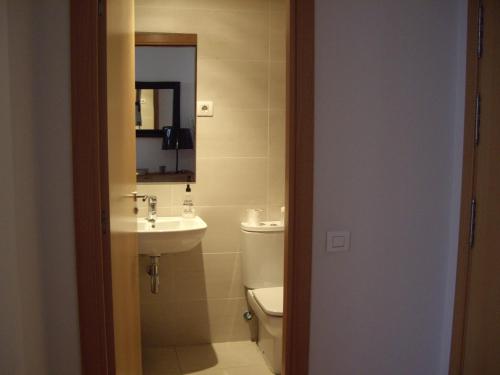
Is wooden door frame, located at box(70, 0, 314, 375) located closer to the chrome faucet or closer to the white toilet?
the white toilet

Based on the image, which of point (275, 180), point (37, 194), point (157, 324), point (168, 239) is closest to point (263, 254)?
point (275, 180)

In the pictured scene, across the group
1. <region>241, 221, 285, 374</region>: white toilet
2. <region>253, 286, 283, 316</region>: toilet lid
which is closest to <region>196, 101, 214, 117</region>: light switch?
<region>241, 221, 285, 374</region>: white toilet

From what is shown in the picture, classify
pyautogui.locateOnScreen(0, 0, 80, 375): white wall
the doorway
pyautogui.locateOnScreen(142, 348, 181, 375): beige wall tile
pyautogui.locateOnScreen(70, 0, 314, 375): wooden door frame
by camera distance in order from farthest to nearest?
1. pyautogui.locateOnScreen(142, 348, 181, 375): beige wall tile
2. the doorway
3. pyautogui.locateOnScreen(70, 0, 314, 375): wooden door frame
4. pyautogui.locateOnScreen(0, 0, 80, 375): white wall

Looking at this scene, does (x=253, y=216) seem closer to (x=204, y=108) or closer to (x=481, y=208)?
(x=204, y=108)

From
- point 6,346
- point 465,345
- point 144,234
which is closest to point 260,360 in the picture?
point 144,234

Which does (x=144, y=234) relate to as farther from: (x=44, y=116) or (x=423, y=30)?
(x=423, y=30)

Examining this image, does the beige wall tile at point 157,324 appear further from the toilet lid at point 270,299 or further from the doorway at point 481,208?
the doorway at point 481,208

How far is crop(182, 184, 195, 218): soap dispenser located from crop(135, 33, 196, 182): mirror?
87 millimetres

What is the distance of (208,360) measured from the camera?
2.60m

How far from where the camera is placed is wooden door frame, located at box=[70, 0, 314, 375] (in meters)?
1.27

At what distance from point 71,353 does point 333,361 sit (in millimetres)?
904

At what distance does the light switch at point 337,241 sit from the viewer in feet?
4.78

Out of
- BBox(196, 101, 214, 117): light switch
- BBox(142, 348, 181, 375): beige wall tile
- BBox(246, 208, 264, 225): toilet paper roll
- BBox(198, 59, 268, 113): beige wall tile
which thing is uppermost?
BBox(198, 59, 268, 113): beige wall tile

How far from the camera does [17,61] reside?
44.6 inches
